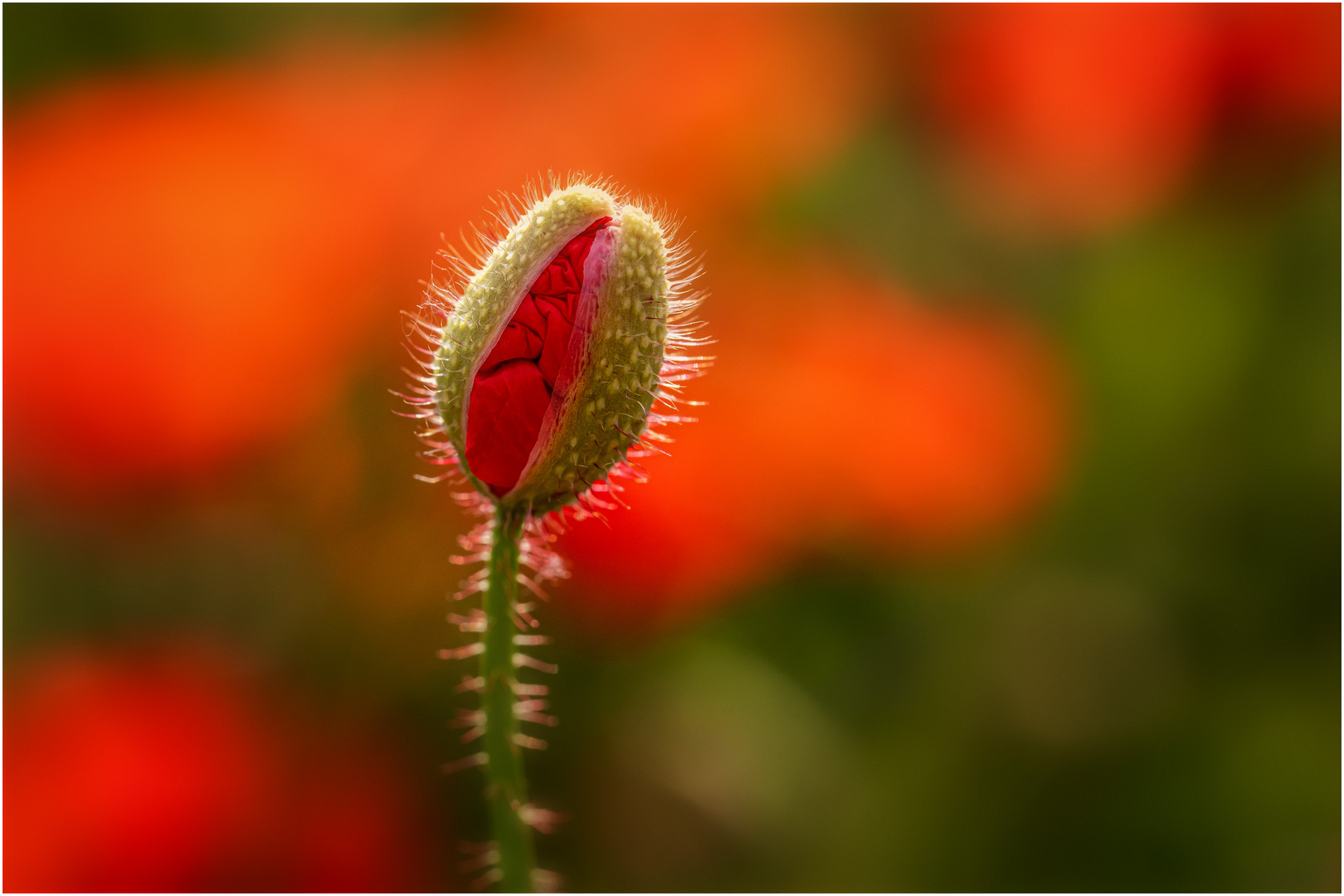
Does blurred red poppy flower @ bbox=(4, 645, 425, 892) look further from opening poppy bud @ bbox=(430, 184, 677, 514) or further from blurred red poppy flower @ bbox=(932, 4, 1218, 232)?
blurred red poppy flower @ bbox=(932, 4, 1218, 232)

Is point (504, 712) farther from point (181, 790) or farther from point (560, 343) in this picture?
point (181, 790)

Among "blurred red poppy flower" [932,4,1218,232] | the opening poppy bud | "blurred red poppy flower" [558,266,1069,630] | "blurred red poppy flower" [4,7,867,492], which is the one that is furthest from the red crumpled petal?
"blurred red poppy flower" [932,4,1218,232]

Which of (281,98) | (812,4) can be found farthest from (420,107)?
(812,4)

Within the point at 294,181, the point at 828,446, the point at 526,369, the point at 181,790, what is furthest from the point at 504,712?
the point at 294,181

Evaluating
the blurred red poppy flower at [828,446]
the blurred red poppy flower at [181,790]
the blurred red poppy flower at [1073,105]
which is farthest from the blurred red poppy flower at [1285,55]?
the blurred red poppy flower at [181,790]

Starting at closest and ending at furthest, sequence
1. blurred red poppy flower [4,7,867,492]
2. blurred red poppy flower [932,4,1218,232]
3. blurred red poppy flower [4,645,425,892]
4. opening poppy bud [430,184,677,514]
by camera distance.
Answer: opening poppy bud [430,184,677,514]
blurred red poppy flower [4,645,425,892]
blurred red poppy flower [4,7,867,492]
blurred red poppy flower [932,4,1218,232]

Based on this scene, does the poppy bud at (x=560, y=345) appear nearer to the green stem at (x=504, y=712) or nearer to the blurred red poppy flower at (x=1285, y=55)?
the green stem at (x=504, y=712)

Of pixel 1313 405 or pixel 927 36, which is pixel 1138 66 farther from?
pixel 1313 405
